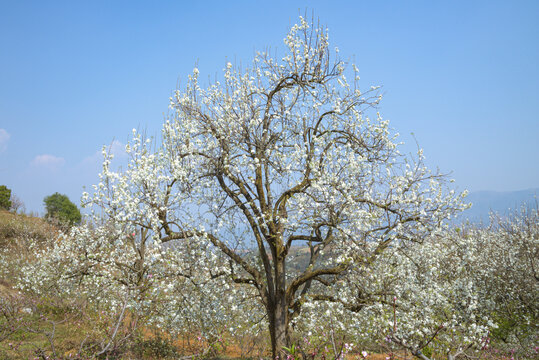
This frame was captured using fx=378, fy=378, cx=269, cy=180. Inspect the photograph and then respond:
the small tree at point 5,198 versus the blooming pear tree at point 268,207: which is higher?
the small tree at point 5,198

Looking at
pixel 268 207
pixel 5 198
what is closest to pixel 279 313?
pixel 268 207

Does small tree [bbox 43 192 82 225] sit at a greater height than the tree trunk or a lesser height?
greater

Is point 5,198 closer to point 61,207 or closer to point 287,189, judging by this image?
point 61,207

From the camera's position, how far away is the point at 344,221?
428 inches

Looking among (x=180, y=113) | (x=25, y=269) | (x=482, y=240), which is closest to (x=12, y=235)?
(x=25, y=269)

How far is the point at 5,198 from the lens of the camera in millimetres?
48781

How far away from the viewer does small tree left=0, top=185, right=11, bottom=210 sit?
1913 inches

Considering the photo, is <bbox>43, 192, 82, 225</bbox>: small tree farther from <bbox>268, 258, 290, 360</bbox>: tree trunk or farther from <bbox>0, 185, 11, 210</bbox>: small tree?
<bbox>268, 258, 290, 360</bbox>: tree trunk

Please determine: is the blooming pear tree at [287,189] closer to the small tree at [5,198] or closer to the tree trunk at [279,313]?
the tree trunk at [279,313]

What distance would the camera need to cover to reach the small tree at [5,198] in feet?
159

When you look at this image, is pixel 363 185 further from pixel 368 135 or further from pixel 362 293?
pixel 362 293

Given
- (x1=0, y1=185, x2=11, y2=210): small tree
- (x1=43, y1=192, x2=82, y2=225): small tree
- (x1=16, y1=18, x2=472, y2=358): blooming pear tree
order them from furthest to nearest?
(x1=43, y1=192, x2=82, y2=225): small tree
(x1=0, y1=185, x2=11, y2=210): small tree
(x1=16, y1=18, x2=472, y2=358): blooming pear tree

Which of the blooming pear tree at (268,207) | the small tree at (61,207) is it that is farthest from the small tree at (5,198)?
the blooming pear tree at (268,207)

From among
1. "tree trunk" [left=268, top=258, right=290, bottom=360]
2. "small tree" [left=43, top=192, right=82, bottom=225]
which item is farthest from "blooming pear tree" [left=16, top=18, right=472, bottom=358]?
"small tree" [left=43, top=192, right=82, bottom=225]
